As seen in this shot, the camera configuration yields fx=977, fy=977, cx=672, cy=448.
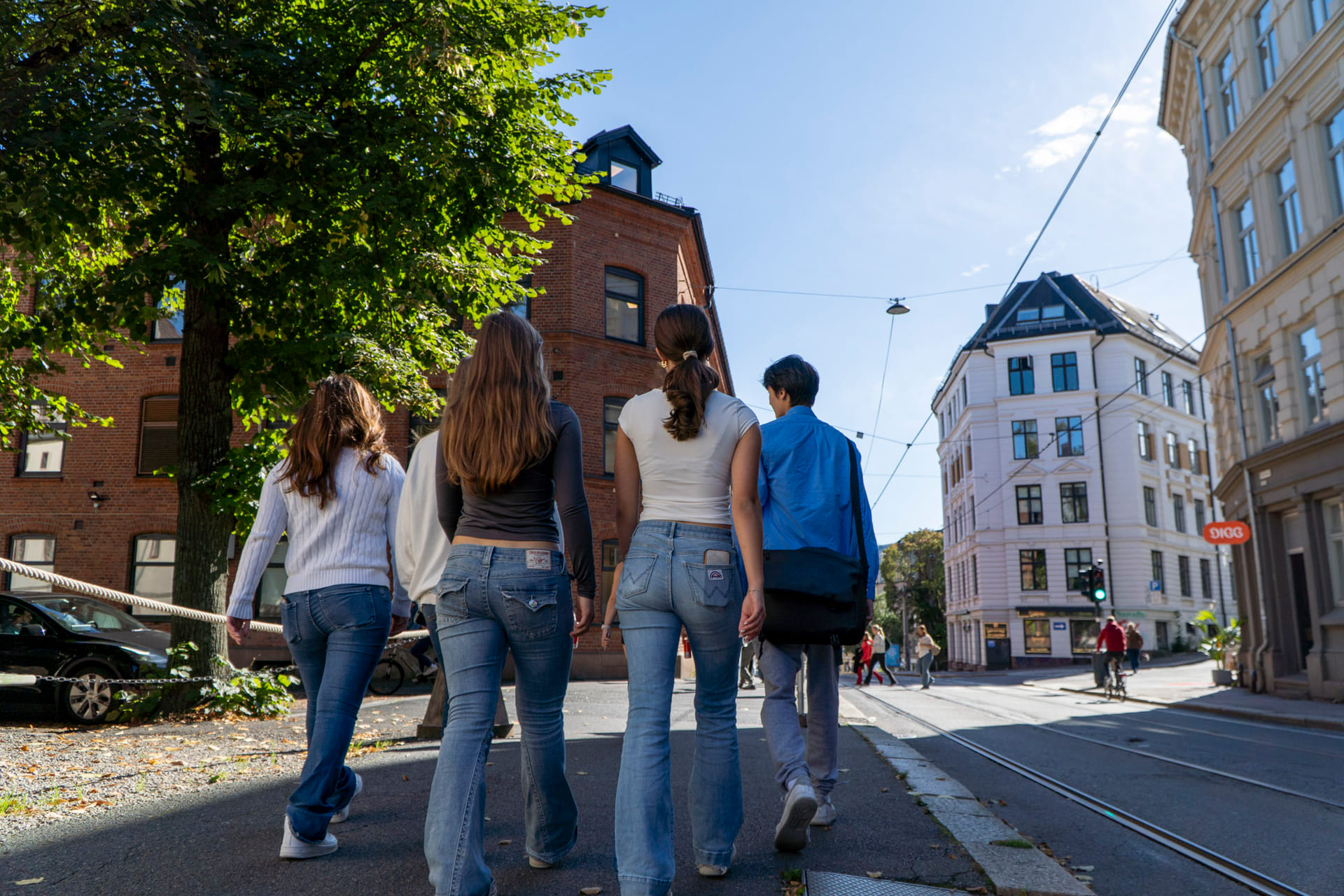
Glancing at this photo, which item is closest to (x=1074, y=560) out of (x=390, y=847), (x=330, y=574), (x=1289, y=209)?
(x=1289, y=209)

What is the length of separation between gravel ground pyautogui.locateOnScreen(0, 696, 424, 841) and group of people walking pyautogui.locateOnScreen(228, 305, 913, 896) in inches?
70.1

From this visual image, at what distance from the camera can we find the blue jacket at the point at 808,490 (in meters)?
4.18

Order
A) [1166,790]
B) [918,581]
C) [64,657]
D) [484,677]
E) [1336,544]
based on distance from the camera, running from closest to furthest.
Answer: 1. [484,677]
2. [1166,790]
3. [64,657]
4. [1336,544]
5. [918,581]

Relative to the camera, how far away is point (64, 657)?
11.0 metres

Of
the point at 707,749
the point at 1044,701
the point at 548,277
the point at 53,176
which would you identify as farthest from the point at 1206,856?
the point at 548,277

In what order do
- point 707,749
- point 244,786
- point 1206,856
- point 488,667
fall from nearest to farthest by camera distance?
point 488,667, point 707,749, point 1206,856, point 244,786

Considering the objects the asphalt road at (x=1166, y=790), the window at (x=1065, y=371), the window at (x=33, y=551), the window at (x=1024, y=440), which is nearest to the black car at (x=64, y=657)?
the asphalt road at (x=1166, y=790)

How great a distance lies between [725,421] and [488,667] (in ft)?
3.72

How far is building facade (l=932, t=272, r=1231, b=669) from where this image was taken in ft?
155

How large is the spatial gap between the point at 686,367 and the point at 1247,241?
2183cm

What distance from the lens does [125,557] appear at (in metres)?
22.3

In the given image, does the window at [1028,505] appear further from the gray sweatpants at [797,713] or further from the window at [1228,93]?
the gray sweatpants at [797,713]

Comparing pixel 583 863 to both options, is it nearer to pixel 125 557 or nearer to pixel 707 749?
pixel 707 749

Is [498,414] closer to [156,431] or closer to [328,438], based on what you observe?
[328,438]
